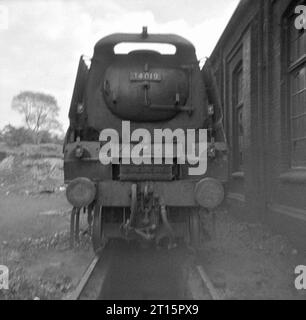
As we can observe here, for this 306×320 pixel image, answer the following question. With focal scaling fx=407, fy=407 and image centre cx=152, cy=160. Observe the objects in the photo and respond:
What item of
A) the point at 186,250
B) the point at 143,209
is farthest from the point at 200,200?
the point at 186,250

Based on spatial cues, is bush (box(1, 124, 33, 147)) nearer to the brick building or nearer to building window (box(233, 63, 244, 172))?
building window (box(233, 63, 244, 172))

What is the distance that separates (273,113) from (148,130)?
278 centimetres

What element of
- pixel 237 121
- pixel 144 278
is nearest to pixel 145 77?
pixel 144 278

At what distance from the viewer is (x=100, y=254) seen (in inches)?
217

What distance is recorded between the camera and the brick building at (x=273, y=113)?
6375 mm

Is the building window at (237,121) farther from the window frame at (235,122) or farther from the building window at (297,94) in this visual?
the building window at (297,94)

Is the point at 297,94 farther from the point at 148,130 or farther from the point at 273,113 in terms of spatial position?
the point at 148,130

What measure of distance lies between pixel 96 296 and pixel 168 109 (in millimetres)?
2806

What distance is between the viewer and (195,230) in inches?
213

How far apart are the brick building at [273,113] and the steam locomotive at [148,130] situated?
1.55 metres

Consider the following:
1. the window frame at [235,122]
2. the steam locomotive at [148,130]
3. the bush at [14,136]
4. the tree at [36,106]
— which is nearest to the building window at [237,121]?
the window frame at [235,122]

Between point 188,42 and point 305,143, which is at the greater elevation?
point 188,42
